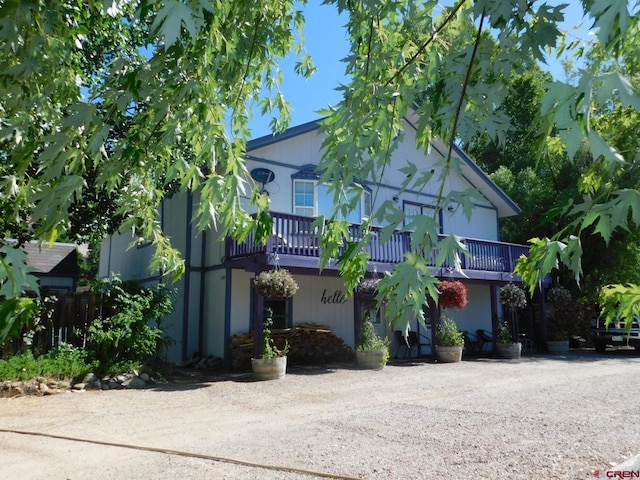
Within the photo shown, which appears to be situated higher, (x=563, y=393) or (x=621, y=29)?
(x=621, y=29)

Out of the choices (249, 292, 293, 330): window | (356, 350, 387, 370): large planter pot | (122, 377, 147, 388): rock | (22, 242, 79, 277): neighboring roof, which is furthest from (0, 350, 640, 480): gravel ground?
(22, 242, 79, 277): neighboring roof

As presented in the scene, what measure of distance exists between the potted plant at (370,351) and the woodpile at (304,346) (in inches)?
67.1

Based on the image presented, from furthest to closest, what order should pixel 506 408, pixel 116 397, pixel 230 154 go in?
pixel 116 397
pixel 506 408
pixel 230 154

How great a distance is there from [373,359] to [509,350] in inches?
232

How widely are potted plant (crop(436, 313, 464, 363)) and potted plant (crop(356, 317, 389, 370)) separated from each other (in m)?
2.52

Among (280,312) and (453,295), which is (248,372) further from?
(453,295)

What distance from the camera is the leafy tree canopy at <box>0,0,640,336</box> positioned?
1.84 m

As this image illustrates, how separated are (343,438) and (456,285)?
9371 millimetres

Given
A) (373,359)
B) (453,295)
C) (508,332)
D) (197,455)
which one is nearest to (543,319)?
(508,332)

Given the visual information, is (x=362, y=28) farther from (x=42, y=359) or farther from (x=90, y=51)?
(x=90, y=51)

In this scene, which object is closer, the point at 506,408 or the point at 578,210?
the point at 578,210

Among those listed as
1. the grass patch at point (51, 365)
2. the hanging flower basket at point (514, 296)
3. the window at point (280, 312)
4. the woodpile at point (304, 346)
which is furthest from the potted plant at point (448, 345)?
the grass patch at point (51, 365)

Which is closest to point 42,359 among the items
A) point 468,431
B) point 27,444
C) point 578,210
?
point 27,444

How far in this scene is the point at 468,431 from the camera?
610cm
